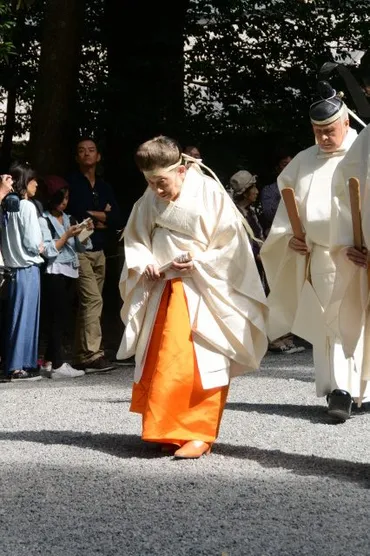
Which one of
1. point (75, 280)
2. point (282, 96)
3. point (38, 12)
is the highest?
point (38, 12)

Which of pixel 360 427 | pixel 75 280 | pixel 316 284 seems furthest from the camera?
pixel 75 280

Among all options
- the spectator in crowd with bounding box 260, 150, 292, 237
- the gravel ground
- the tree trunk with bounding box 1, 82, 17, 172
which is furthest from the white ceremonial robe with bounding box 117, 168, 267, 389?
the tree trunk with bounding box 1, 82, 17, 172

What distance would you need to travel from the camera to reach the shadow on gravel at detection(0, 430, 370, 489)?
5.92 metres

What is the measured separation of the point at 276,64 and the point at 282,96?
0.41m

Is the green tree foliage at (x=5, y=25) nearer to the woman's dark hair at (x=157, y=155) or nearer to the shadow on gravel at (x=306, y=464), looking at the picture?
the woman's dark hair at (x=157, y=155)

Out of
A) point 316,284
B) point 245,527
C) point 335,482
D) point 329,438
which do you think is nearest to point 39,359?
point 316,284

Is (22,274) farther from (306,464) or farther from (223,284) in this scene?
(306,464)

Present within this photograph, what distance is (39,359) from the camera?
1118 centimetres

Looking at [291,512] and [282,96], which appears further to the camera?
[282,96]

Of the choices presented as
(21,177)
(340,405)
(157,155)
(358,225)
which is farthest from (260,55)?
(358,225)

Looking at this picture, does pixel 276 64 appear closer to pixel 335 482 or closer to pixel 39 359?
pixel 39 359

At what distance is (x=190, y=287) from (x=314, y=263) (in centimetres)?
137

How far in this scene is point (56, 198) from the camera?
1054cm

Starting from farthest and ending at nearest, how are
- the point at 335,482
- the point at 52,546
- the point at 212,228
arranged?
the point at 212,228
the point at 335,482
the point at 52,546
